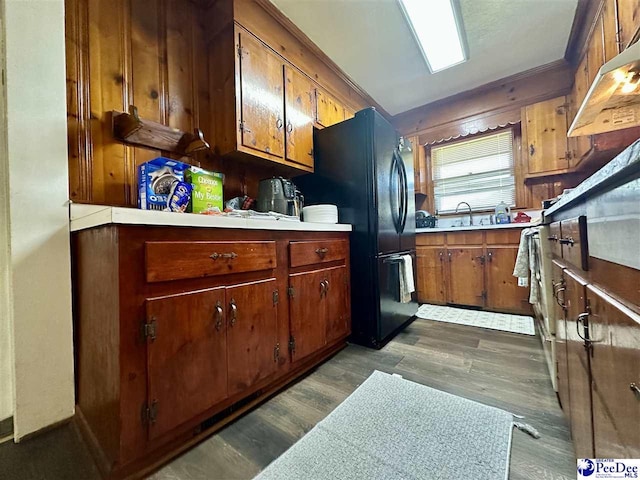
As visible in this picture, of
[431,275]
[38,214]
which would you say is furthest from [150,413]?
[431,275]

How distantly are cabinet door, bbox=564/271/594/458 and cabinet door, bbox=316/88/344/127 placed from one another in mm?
2127

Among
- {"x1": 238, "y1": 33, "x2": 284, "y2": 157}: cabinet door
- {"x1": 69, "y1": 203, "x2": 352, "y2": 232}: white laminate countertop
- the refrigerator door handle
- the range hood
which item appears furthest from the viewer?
the refrigerator door handle

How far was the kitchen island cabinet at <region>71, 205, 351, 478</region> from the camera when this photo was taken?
0.82 metres

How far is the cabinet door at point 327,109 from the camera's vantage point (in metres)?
2.34

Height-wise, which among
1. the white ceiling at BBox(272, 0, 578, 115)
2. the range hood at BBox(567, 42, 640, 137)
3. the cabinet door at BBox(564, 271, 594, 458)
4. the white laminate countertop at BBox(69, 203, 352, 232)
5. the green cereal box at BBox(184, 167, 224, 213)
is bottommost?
the cabinet door at BBox(564, 271, 594, 458)

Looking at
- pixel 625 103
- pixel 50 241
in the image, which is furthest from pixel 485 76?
pixel 50 241

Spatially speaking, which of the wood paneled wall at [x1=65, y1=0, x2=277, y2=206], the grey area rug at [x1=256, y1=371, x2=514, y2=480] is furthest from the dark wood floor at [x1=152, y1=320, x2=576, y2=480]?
the wood paneled wall at [x1=65, y1=0, x2=277, y2=206]

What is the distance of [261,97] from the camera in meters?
1.77

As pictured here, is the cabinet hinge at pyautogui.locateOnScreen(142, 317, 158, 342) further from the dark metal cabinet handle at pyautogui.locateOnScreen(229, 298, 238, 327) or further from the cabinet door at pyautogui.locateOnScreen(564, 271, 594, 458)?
the cabinet door at pyautogui.locateOnScreen(564, 271, 594, 458)

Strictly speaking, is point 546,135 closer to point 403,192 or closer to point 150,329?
→ point 403,192

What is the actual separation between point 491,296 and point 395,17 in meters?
2.67

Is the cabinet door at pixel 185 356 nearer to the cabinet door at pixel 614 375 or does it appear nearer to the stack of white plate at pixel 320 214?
the stack of white plate at pixel 320 214

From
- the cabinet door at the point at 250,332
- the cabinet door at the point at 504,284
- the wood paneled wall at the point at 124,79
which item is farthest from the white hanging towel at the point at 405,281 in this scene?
the wood paneled wall at the point at 124,79

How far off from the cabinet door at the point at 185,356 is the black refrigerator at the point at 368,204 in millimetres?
1115
